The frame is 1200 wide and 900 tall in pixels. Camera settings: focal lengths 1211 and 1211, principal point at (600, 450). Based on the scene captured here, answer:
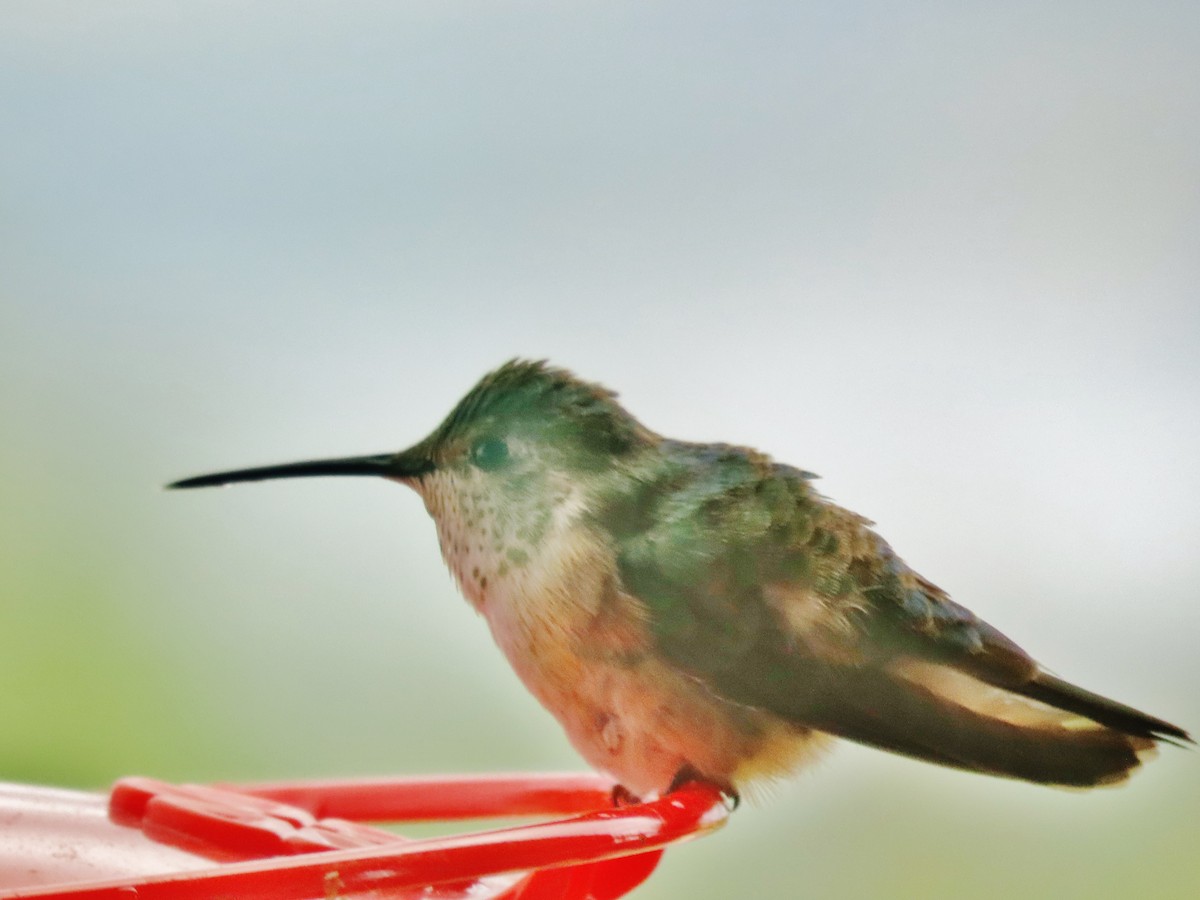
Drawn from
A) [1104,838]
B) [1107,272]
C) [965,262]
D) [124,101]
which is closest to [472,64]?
[124,101]

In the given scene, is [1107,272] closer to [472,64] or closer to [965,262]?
[965,262]

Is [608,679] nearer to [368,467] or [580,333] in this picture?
[368,467]

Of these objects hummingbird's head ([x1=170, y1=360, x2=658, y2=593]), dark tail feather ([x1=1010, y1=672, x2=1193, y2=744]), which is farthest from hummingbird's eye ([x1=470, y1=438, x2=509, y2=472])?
dark tail feather ([x1=1010, y1=672, x2=1193, y2=744])

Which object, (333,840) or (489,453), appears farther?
(489,453)

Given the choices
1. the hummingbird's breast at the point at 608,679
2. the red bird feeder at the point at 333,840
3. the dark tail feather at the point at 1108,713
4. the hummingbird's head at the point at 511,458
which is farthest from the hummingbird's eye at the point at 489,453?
the dark tail feather at the point at 1108,713

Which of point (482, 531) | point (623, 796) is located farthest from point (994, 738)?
point (482, 531)

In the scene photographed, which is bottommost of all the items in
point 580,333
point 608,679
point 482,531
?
point 608,679

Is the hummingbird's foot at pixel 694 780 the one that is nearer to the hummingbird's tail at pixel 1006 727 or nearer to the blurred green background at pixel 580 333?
the hummingbird's tail at pixel 1006 727
